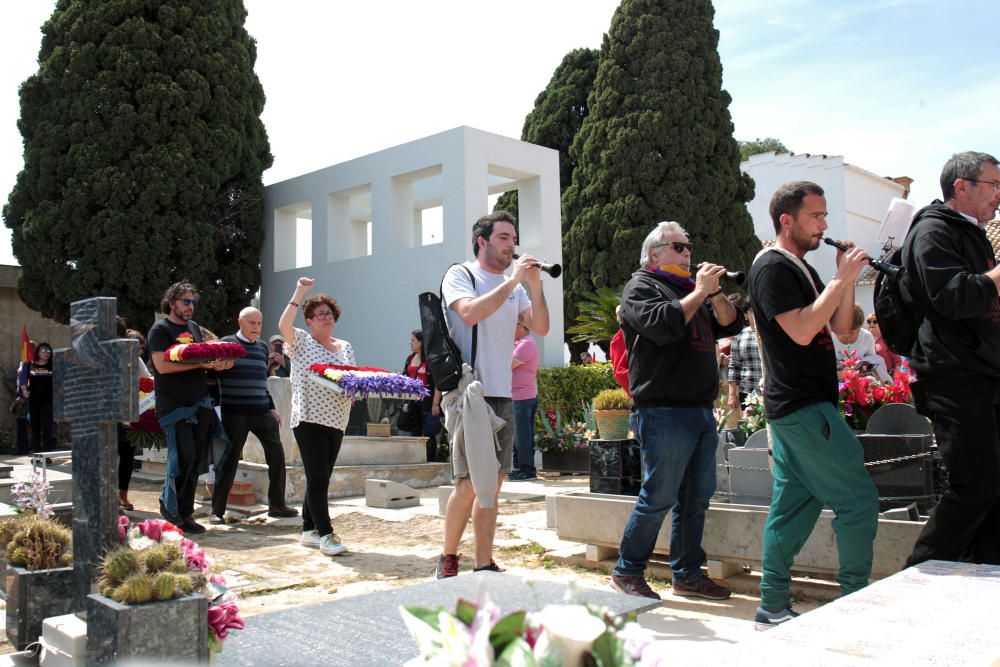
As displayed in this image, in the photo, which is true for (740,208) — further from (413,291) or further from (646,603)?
(646,603)

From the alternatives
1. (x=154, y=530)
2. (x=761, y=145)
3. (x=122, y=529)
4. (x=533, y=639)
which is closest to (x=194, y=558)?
(x=154, y=530)

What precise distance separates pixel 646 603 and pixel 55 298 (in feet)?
56.2

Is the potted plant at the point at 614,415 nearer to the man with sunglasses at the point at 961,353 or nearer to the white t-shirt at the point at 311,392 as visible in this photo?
the white t-shirt at the point at 311,392

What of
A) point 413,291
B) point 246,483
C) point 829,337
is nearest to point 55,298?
point 413,291

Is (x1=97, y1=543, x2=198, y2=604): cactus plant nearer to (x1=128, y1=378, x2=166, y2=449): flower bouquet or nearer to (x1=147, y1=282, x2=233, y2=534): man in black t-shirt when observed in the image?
(x1=147, y1=282, x2=233, y2=534): man in black t-shirt

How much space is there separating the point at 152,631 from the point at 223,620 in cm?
21

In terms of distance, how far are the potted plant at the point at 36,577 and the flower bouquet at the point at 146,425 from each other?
453cm

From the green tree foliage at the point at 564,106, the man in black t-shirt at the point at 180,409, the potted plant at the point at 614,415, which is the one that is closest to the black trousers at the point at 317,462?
the man in black t-shirt at the point at 180,409

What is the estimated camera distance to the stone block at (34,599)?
330 centimetres

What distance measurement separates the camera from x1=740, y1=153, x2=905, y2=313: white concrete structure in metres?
25.2

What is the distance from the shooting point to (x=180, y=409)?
6.49 m

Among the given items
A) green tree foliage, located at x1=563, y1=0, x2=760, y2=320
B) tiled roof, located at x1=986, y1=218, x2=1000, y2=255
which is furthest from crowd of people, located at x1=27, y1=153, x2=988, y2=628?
tiled roof, located at x1=986, y1=218, x2=1000, y2=255

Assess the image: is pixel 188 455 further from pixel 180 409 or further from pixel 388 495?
pixel 388 495

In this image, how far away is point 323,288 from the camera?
1617 cm
